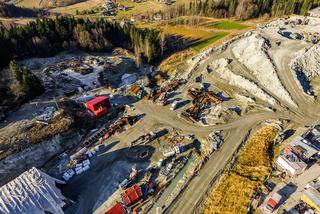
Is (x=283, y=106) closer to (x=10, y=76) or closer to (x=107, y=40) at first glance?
(x=107, y=40)

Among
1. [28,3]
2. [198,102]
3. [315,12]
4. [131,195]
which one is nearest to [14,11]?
[28,3]

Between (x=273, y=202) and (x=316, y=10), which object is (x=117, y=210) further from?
(x=316, y=10)

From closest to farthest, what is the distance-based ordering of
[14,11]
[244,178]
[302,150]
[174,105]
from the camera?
[244,178] → [302,150] → [174,105] → [14,11]

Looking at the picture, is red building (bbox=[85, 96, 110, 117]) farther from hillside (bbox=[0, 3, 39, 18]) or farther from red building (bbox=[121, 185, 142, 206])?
hillside (bbox=[0, 3, 39, 18])

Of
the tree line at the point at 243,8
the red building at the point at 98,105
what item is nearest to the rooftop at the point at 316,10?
the tree line at the point at 243,8

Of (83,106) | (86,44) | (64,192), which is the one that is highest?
(86,44)

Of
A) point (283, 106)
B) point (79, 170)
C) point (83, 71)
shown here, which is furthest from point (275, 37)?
point (79, 170)

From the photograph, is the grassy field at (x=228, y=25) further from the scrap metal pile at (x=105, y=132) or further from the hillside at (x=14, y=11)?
the hillside at (x=14, y=11)

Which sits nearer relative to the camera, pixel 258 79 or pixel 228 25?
pixel 258 79
